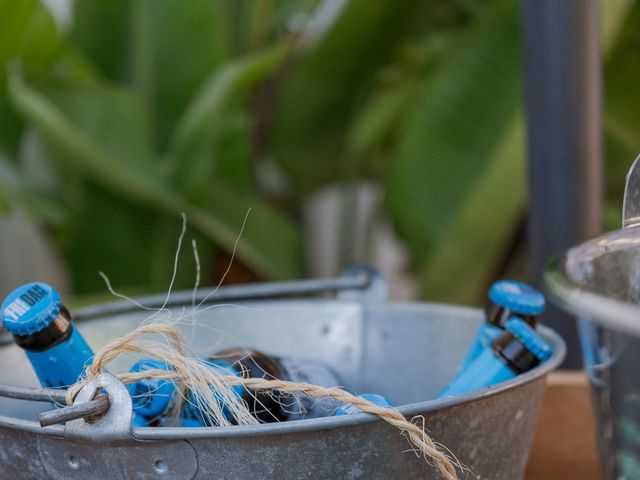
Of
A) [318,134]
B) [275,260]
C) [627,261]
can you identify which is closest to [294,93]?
[318,134]

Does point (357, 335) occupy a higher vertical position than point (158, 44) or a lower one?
lower

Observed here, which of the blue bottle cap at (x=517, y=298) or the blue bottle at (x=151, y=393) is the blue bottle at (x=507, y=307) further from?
the blue bottle at (x=151, y=393)

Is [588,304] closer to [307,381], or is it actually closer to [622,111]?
[307,381]

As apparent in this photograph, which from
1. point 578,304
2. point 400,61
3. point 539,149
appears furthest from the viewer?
point 400,61

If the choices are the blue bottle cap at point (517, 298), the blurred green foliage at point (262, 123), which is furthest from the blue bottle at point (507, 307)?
the blurred green foliage at point (262, 123)

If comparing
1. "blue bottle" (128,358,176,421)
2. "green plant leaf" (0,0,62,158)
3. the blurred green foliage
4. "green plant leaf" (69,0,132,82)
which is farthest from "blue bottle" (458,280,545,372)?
"green plant leaf" (69,0,132,82)

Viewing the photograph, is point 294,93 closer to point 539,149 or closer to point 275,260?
point 275,260

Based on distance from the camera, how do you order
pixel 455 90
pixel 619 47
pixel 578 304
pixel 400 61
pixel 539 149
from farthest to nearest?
pixel 400 61, pixel 619 47, pixel 455 90, pixel 539 149, pixel 578 304

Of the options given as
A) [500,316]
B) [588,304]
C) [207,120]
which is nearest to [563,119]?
[500,316]
